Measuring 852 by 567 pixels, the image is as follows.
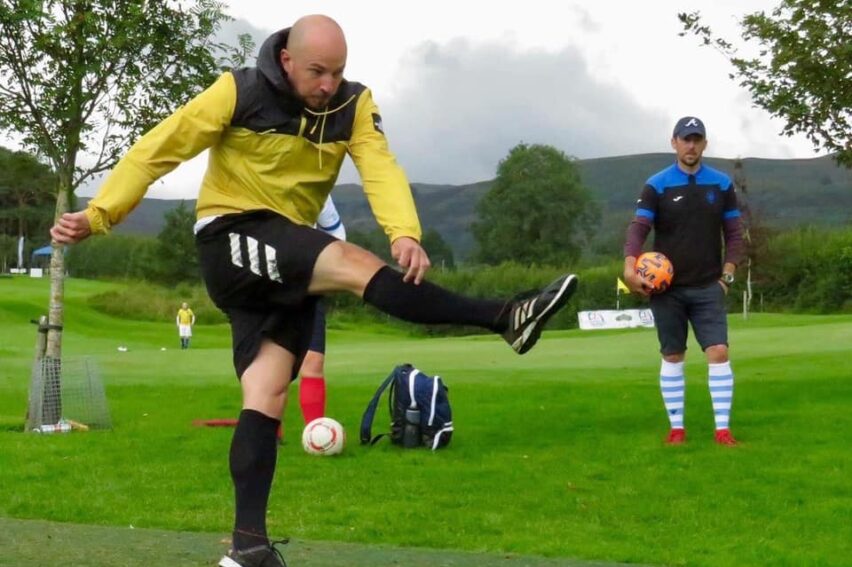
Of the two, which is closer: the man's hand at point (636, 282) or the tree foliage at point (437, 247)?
the man's hand at point (636, 282)

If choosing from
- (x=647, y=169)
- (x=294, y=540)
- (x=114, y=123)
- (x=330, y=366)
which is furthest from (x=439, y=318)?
(x=647, y=169)

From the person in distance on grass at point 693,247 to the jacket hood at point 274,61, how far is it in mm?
4872

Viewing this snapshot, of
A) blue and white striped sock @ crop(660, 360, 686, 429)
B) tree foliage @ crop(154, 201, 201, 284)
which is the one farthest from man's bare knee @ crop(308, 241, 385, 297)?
tree foliage @ crop(154, 201, 201, 284)

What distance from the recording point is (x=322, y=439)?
31.6 feet

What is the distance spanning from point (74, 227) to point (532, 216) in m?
117

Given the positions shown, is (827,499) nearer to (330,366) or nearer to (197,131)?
(197,131)

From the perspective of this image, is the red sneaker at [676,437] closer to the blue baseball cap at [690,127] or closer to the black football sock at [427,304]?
the blue baseball cap at [690,127]

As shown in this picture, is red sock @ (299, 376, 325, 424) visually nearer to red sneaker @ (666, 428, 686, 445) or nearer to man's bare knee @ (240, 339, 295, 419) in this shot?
red sneaker @ (666, 428, 686, 445)

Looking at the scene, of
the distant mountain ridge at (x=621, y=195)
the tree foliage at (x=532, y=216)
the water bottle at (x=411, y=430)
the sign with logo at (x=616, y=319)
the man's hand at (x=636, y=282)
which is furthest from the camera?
the distant mountain ridge at (x=621, y=195)

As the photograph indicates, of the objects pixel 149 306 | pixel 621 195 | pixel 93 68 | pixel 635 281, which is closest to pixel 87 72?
pixel 93 68

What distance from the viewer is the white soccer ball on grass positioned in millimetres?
9625

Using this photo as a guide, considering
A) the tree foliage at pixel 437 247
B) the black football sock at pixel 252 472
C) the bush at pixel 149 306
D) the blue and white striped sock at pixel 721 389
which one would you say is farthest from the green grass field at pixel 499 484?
Answer: the tree foliage at pixel 437 247

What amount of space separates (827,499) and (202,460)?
442 cm

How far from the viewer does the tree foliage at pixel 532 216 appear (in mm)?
120625
